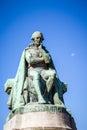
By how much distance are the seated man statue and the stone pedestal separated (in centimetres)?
52

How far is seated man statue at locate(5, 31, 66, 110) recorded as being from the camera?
1220 cm

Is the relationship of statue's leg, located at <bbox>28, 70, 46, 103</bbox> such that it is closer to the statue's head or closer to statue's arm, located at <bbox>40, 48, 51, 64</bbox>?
statue's arm, located at <bbox>40, 48, 51, 64</bbox>

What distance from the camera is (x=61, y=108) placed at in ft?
38.7

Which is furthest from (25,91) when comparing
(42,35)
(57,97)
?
(42,35)

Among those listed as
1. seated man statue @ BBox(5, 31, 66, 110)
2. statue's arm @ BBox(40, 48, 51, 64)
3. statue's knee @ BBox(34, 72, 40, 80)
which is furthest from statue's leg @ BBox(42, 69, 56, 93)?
statue's arm @ BBox(40, 48, 51, 64)

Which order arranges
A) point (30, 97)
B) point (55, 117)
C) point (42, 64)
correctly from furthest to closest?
point (42, 64) → point (30, 97) → point (55, 117)

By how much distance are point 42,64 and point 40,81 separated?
40.7 inches

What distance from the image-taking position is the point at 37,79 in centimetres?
1220

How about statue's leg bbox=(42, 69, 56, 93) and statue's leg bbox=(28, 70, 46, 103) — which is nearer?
statue's leg bbox=(28, 70, 46, 103)

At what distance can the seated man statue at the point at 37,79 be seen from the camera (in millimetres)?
12203

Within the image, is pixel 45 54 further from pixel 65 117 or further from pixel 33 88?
pixel 65 117

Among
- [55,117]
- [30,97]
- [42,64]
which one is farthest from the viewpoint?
[42,64]

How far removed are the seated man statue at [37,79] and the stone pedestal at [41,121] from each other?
1.71 feet

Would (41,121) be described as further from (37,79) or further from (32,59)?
(32,59)
